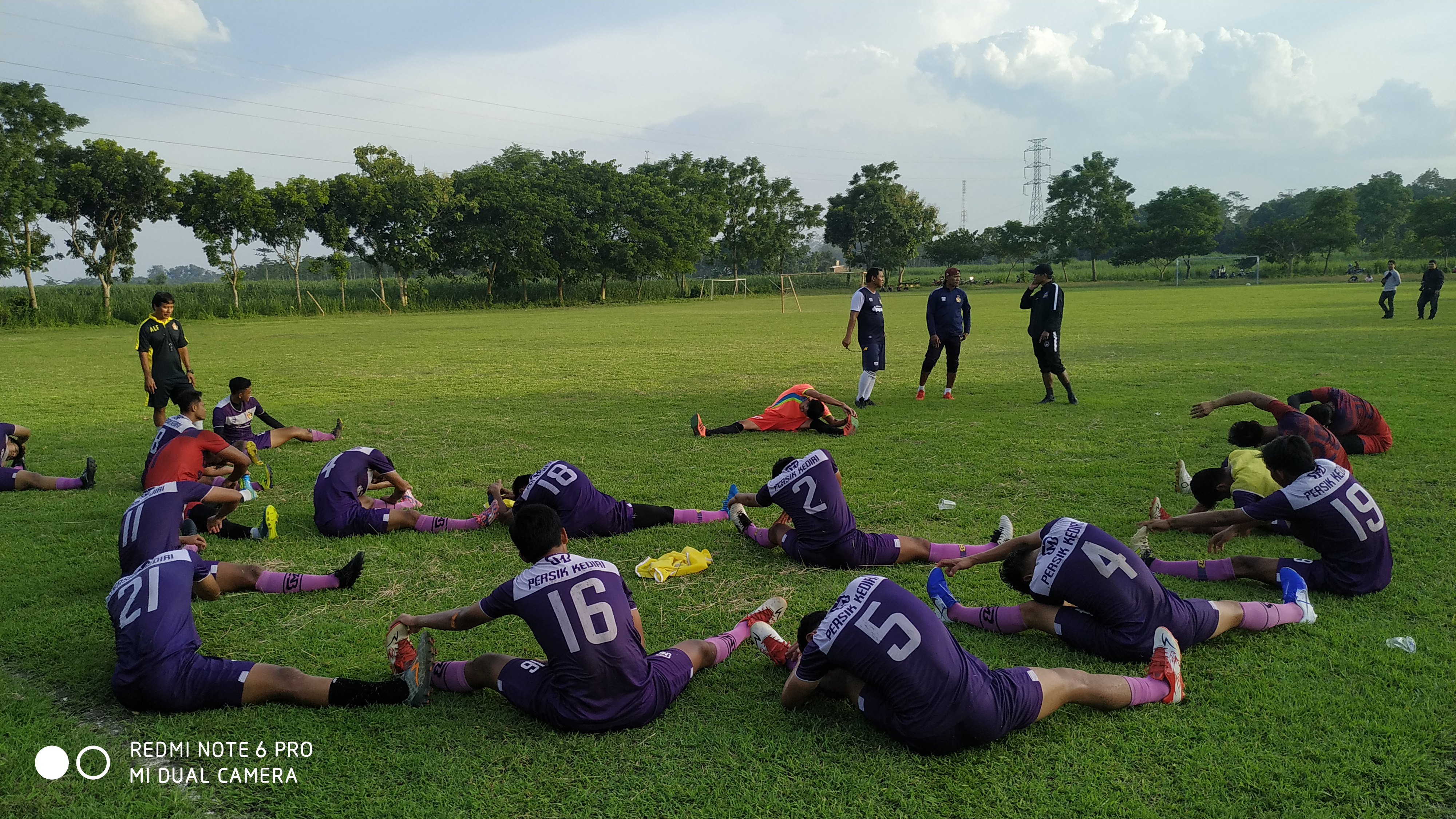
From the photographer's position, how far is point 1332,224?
62.5m

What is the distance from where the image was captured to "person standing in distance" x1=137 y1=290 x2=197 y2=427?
10711 mm

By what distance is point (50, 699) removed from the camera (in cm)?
425

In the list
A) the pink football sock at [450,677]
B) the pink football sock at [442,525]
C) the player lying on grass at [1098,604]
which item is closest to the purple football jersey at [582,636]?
the pink football sock at [450,677]

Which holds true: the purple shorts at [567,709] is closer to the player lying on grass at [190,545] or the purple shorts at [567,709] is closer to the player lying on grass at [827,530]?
the player lying on grass at [827,530]

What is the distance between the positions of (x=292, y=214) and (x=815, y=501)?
43358 millimetres

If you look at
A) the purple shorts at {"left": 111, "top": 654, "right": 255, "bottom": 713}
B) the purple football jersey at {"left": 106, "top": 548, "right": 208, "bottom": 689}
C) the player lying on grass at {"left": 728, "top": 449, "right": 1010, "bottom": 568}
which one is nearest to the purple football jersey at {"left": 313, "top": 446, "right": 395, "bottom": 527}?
the purple football jersey at {"left": 106, "top": 548, "right": 208, "bottom": 689}

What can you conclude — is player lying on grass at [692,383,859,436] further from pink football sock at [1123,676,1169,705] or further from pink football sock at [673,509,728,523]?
pink football sock at [1123,676,1169,705]

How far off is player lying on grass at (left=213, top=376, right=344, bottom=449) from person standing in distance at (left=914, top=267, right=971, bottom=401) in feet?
30.3

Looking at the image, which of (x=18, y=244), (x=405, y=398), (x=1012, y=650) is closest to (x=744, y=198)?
(x=18, y=244)

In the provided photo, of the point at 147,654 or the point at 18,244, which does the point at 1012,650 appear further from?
the point at 18,244

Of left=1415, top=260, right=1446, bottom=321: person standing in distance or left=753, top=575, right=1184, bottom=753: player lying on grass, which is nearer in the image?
left=753, top=575, right=1184, bottom=753: player lying on grass

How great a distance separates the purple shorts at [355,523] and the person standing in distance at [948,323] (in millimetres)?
8523

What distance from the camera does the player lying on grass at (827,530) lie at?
5.71m

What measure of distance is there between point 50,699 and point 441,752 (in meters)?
2.41
